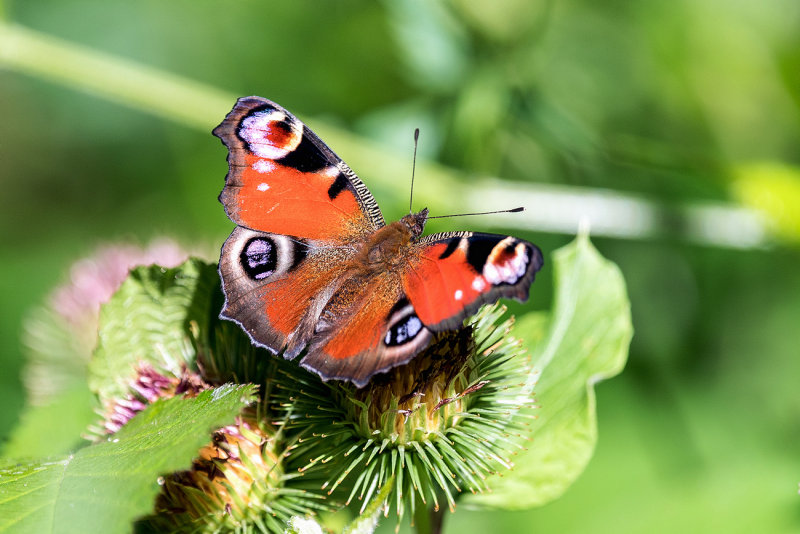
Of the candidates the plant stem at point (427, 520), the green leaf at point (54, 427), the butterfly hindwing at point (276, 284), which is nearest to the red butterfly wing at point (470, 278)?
the butterfly hindwing at point (276, 284)

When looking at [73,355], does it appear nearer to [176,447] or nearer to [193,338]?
[193,338]

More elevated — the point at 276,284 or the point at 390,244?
the point at 390,244

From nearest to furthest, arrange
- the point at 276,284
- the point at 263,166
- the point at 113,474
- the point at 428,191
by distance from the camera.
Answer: the point at 113,474 → the point at 276,284 → the point at 263,166 → the point at 428,191

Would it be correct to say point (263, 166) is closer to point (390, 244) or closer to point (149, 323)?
point (390, 244)

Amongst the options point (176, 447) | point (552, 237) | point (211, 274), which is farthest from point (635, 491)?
point (176, 447)

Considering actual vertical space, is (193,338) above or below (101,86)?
below

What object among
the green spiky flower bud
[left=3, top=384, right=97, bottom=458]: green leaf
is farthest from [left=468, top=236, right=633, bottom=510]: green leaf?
[left=3, top=384, right=97, bottom=458]: green leaf

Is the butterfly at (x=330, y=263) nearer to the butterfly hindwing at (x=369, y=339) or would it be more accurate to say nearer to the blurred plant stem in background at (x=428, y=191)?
the butterfly hindwing at (x=369, y=339)

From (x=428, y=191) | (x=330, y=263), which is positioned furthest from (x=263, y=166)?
(x=428, y=191)
